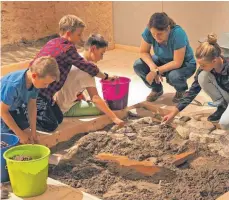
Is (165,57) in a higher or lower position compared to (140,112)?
higher

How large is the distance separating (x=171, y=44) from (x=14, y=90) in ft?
4.81

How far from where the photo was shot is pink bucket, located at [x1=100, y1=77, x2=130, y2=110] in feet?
11.8

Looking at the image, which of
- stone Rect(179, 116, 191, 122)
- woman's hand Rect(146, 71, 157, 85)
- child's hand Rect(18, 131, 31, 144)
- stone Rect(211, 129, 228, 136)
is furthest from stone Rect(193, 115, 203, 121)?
child's hand Rect(18, 131, 31, 144)

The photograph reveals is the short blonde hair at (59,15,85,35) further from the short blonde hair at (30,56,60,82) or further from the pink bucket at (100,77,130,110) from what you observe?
the short blonde hair at (30,56,60,82)

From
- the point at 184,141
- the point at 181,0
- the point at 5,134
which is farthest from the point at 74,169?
the point at 181,0

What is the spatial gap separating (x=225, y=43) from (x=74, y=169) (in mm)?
1613

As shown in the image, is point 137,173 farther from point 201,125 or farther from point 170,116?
point 201,125

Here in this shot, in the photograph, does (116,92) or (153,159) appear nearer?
(153,159)

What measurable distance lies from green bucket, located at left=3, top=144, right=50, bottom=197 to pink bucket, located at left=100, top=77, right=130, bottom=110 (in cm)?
118

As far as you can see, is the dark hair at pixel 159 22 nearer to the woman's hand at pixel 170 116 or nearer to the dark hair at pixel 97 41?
the dark hair at pixel 97 41

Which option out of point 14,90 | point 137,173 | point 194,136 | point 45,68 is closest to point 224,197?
point 137,173

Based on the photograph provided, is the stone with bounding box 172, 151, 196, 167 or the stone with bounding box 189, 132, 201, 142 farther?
the stone with bounding box 189, 132, 201, 142

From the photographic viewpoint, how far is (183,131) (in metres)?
3.24

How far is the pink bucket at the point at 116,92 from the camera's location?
141 inches
